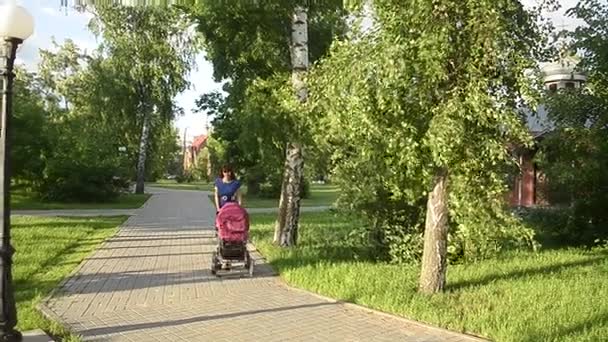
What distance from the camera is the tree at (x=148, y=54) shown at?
38750 millimetres

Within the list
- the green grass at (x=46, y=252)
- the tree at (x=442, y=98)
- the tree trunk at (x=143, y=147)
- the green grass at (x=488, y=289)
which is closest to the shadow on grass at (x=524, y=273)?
the green grass at (x=488, y=289)

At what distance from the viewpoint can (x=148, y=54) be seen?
39594mm

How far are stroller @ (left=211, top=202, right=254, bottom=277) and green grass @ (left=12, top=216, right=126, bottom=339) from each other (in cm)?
256

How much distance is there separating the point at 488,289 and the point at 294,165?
5614mm

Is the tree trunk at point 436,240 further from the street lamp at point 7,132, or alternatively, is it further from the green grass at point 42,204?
the green grass at point 42,204

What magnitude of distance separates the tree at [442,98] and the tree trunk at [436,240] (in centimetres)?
1

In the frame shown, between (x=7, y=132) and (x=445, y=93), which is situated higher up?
(x=445, y=93)

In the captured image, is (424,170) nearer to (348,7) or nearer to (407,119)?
(407,119)

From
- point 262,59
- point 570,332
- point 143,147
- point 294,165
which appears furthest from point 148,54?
point 570,332

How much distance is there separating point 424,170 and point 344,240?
5.55 m

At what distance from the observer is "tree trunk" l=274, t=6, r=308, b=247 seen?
12633mm

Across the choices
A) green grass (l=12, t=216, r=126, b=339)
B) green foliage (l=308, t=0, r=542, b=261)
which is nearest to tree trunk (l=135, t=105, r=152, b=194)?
green grass (l=12, t=216, r=126, b=339)

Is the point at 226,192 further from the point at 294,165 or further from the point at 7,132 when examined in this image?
the point at 7,132

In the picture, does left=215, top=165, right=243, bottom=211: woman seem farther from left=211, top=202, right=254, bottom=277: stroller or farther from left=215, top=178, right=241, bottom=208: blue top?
left=211, top=202, right=254, bottom=277: stroller
